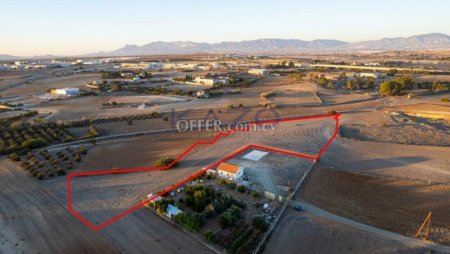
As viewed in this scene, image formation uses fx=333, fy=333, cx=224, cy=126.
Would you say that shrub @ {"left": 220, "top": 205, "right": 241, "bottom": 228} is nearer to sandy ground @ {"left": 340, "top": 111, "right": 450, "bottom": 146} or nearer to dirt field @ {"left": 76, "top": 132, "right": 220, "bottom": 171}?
dirt field @ {"left": 76, "top": 132, "right": 220, "bottom": 171}

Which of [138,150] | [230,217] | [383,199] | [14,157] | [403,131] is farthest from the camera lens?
[403,131]

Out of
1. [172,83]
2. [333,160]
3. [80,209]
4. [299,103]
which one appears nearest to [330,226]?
[333,160]

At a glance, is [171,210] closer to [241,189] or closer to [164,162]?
[241,189]

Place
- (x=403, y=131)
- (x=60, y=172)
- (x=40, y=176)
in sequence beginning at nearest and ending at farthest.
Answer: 1. (x=40, y=176)
2. (x=60, y=172)
3. (x=403, y=131)

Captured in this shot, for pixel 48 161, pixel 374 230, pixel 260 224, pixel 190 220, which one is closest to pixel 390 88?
pixel 374 230

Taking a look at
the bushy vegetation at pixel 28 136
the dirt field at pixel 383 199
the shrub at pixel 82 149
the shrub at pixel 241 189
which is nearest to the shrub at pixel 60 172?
the shrub at pixel 82 149

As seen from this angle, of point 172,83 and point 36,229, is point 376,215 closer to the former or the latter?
point 36,229

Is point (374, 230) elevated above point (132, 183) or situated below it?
below

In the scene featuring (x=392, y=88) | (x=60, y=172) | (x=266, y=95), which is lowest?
(x=60, y=172)
